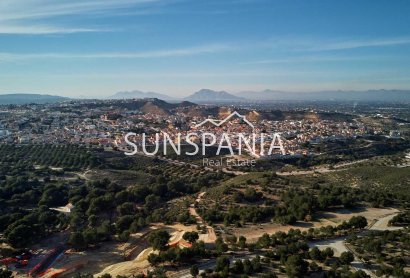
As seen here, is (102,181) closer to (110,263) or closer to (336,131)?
(110,263)

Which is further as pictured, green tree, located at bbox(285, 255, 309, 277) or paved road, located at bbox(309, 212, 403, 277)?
paved road, located at bbox(309, 212, 403, 277)

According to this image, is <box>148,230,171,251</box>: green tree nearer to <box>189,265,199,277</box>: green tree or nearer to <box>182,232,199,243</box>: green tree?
<box>182,232,199,243</box>: green tree

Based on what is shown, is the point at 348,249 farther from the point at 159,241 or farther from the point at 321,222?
the point at 159,241

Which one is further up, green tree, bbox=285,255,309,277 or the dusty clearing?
green tree, bbox=285,255,309,277

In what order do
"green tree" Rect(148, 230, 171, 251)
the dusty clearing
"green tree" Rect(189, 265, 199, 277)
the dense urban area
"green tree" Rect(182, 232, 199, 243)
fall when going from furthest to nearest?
the dusty clearing → "green tree" Rect(182, 232, 199, 243) → "green tree" Rect(148, 230, 171, 251) → the dense urban area → "green tree" Rect(189, 265, 199, 277)

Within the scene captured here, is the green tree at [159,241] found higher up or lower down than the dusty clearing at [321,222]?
higher up

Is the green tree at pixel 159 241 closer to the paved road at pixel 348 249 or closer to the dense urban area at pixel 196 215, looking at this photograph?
the dense urban area at pixel 196 215

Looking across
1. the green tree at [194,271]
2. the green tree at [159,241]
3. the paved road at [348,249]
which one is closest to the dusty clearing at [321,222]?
the paved road at [348,249]

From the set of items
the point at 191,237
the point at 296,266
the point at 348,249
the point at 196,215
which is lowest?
the point at 196,215

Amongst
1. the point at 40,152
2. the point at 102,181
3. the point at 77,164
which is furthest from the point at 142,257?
the point at 40,152

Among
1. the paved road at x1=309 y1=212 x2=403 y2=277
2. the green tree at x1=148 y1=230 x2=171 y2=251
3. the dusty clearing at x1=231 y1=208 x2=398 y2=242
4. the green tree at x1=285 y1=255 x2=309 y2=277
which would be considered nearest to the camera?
the green tree at x1=285 y1=255 x2=309 y2=277

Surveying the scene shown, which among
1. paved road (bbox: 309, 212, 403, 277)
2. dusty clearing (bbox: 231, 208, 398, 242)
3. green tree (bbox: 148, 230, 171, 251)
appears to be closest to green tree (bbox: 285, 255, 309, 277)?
paved road (bbox: 309, 212, 403, 277)

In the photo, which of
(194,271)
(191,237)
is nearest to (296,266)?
(194,271)
